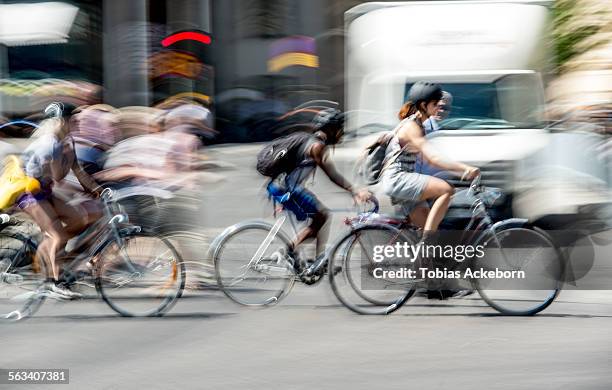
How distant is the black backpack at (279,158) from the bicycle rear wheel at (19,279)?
1833 mm

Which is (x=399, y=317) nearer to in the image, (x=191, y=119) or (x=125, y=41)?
(x=191, y=119)

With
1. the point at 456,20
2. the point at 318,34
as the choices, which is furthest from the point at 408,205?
the point at 318,34

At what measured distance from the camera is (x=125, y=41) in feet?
70.2

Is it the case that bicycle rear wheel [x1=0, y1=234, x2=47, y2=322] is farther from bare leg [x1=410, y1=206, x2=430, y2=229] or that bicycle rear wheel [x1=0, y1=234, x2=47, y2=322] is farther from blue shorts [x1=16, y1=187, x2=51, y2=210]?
bare leg [x1=410, y1=206, x2=430, y2=229]

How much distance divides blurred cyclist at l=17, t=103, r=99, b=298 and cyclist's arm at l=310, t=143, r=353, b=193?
170cm

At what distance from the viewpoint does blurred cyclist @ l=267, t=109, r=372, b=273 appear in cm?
798

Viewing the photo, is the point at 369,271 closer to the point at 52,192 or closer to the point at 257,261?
the point at 257,261

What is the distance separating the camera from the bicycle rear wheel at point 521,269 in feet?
24.8

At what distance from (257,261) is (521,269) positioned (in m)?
2.00

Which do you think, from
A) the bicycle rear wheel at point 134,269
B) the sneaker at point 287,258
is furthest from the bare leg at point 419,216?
the bicycle rear wheel at point 134,269

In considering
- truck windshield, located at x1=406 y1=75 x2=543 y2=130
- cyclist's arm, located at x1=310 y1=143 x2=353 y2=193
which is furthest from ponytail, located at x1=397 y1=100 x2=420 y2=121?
truck windshield, located at x1=406 y1=75 x2=543 y2=130

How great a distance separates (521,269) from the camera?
25.0 ft

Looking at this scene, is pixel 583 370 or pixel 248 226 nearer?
pixel 583 370

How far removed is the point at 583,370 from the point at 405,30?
556 cm
